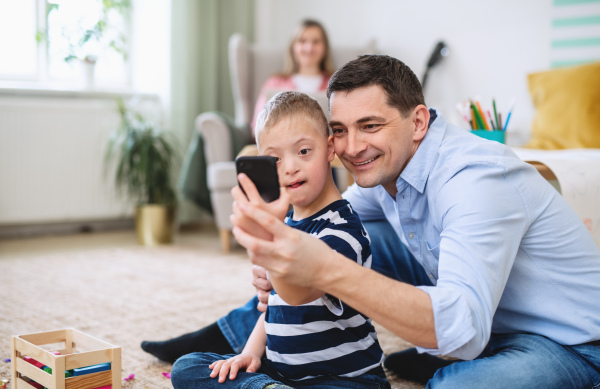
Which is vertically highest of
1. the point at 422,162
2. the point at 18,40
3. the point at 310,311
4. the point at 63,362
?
the point at 18,40

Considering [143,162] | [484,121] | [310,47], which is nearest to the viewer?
[484,121]

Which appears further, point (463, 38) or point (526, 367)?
point (463, 38)

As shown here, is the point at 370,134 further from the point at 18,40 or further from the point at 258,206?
the point at 18,40

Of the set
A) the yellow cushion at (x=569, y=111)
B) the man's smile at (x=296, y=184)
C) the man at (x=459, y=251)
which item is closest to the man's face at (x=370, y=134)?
the man at (x=459, y=251)

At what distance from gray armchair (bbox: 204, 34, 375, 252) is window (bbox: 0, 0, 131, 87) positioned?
854mm

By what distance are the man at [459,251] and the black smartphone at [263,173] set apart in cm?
7

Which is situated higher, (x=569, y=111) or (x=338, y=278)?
(x=569, y=111)

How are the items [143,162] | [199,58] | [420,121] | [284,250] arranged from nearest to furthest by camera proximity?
[284,250] < [420,121] < [143,162] < [199,58]

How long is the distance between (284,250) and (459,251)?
28 cm

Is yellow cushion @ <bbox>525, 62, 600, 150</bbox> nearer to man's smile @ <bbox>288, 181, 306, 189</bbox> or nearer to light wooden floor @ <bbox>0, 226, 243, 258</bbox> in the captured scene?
light wooden floor @ <bbox>0, 226, 243, 258</bbox>

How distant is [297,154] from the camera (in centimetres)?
101

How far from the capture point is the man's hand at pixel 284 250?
0.75m

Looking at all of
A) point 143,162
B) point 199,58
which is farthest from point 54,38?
point 143,162

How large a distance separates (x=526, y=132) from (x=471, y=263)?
2.36m
